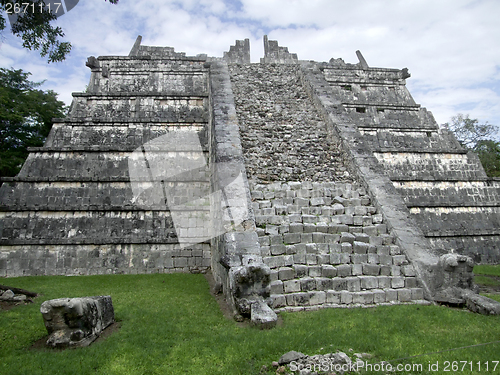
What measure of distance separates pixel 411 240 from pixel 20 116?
64.3 ft

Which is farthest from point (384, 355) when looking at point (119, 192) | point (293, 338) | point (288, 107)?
point (288, 107)

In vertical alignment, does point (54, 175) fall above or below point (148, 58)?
below

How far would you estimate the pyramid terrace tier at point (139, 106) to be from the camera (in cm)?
1305

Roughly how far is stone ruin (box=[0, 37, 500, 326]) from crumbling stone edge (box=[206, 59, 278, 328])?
3cm

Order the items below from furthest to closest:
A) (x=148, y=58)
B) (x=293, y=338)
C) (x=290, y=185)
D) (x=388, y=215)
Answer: (x=148, y=58) < (x=290, y=185) < (x=388, y=215) < (x=293, y=338)

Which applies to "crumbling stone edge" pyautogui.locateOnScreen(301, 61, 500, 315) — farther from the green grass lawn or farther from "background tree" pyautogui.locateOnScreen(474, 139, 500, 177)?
"background tree" pyautogui.locateOnScreen(474, 139, 500, 177)

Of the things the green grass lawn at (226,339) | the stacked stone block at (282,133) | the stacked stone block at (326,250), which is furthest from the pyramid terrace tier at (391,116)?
the green grass lawn at (226,339)

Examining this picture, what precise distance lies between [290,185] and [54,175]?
7793mm

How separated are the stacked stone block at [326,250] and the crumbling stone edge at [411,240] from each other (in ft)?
0.71

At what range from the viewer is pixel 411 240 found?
24.1 feet

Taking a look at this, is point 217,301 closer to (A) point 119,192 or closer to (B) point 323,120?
(A) point 119,192

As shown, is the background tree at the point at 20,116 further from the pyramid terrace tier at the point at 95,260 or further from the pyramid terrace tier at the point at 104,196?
the pyramid terrace tier at the point at 95,260

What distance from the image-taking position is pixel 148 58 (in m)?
15.3

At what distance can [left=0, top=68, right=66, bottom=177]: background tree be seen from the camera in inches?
679
